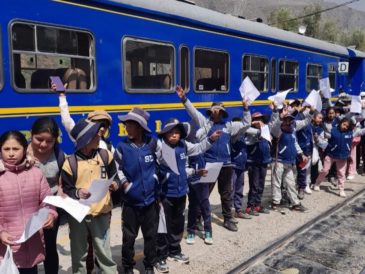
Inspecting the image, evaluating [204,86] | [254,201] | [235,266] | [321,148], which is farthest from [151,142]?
[321,148]

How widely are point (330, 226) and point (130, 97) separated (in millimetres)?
3062

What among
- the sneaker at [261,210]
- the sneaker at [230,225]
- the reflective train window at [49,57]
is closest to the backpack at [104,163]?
the reflective train window at [49,57]

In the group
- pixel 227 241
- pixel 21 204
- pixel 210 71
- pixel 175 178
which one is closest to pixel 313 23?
pixel 210 71

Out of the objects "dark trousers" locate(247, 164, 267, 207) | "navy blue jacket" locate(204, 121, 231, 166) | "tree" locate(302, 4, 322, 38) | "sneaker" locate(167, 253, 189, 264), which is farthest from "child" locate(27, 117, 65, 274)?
"tree" locate(302, 4, 322, 38)

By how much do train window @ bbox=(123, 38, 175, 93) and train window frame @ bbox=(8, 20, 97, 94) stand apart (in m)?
0.57

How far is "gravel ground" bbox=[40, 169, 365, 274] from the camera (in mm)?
4109

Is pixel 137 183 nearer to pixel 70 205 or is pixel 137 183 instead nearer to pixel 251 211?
pixel 70 205

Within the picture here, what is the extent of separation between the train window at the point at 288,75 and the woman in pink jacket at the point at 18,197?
755 cm

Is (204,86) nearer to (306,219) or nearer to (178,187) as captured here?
(306,219)

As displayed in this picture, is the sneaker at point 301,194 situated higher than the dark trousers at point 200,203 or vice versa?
the dark trousers at point 200,203

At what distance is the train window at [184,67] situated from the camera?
21.7 ft

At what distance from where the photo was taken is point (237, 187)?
18.4 feet

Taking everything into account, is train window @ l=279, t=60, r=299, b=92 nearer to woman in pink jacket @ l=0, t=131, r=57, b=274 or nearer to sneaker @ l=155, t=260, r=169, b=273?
sneaker @ l=155, t=260, r=169, b=273

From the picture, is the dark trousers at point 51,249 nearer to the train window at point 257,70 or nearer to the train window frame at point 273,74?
the train window at point 257,70
